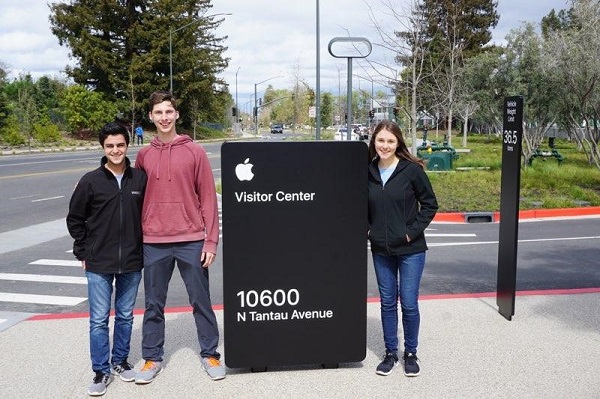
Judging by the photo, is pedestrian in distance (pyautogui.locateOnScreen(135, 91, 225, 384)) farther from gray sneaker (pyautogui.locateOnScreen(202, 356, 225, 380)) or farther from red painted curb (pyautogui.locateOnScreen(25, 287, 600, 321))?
red painted curb (pyautogui.locateOnScreen(25, 287, 600, 321))

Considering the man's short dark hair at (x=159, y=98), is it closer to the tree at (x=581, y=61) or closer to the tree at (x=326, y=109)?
the tree at (x=581, y=61)

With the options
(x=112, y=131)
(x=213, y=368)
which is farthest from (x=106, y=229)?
(x=213, y=368)

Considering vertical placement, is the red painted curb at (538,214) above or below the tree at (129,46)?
below

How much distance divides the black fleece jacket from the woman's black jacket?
167cm

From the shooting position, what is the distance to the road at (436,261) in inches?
286

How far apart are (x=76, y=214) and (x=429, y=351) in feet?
9.35

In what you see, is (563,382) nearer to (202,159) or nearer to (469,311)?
(469,311)

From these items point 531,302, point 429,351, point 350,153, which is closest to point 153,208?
point 350,153

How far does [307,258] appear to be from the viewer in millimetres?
4508

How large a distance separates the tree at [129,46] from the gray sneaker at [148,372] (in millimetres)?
52778

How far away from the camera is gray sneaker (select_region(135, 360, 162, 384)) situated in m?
4.32

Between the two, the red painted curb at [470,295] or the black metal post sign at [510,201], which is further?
the red painted curb at [470,295]

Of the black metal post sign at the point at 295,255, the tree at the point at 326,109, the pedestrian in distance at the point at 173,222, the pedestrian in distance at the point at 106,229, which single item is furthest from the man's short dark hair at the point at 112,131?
the tree at the point at 326,109

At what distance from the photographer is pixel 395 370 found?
180 inches
